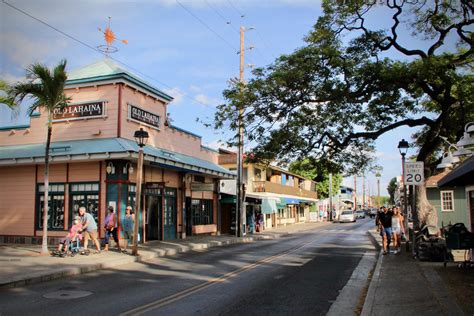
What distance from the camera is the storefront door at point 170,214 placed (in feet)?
74.9

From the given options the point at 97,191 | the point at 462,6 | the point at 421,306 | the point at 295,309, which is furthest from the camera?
the point at 97,191

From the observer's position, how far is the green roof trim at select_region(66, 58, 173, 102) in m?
19.9

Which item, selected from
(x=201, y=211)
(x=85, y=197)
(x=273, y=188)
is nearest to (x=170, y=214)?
(x=201, y=211)

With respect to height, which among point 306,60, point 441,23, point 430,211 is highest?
point 441,23

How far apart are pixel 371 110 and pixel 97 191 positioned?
11.8 meters

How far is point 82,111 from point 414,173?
47.2 ft

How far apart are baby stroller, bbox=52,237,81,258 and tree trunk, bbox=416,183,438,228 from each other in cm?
1219

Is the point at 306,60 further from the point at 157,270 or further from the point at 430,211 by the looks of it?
the point at 157,270

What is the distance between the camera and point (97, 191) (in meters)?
19.3

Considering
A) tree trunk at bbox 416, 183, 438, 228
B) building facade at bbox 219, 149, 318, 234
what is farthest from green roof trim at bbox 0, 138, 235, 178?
tree trunk at bbox 416, 183, 438, 228

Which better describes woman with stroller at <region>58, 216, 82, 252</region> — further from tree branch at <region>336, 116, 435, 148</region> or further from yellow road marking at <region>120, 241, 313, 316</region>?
tree branch at <region>336, 116, 435, 148</region>

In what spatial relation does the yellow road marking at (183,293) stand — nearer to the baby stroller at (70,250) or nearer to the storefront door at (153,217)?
the baby stroller at (70,250)

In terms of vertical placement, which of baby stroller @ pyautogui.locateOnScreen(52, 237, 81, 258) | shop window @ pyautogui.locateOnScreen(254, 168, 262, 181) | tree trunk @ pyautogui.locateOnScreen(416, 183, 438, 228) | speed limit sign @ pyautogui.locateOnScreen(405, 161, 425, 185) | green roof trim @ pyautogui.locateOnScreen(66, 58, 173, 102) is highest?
green roof trim @ pyautogui.locateOnScreen(66, 58, 173, 102)

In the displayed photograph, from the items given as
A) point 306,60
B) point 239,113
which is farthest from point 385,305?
point 239,113
